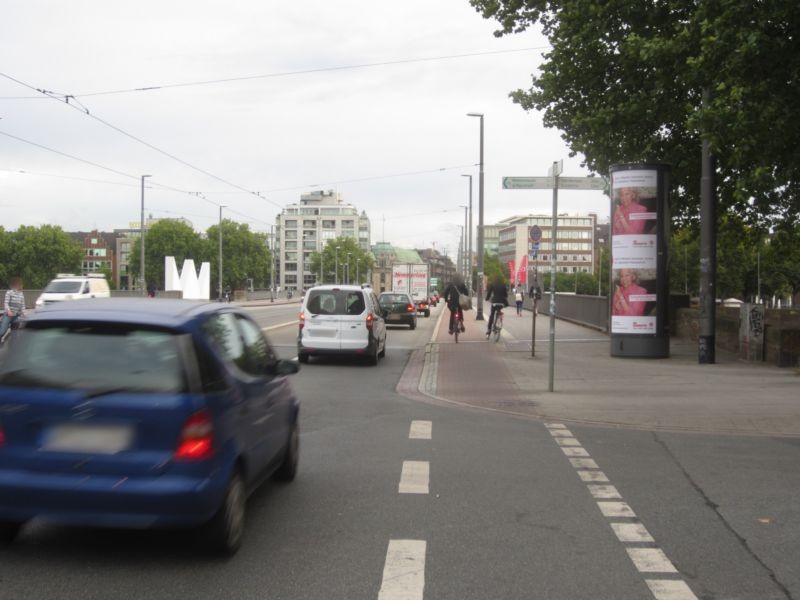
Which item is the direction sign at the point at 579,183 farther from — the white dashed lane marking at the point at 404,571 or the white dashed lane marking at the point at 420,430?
the white dashed lane marking at the point at 404,571

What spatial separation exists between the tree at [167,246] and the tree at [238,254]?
7.03 ft

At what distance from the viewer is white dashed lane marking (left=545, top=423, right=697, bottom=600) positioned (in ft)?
14.7

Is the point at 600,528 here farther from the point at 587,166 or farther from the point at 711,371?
the point at 587,166

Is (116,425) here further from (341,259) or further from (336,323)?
(341,259)

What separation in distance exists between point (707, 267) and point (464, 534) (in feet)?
47.1

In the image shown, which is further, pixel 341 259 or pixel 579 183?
pixel 341 259

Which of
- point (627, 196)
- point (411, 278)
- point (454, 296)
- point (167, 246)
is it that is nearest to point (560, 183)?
point (627, 196)

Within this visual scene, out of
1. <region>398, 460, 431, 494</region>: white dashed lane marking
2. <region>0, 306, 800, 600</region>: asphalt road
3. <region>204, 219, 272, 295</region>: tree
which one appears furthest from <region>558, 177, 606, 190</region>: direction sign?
<region>204, 219, 272, 295</region>: tree

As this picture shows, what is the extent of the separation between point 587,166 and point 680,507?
1783 cm

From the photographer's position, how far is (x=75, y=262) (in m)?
131

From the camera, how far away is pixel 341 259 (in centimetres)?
16912

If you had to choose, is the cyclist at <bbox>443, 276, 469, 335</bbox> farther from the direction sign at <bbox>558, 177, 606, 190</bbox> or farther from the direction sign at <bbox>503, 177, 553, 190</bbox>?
the direction sign at <bbox>558, 177, 606, 190</bbox>

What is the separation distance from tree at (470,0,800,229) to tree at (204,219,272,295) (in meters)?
115

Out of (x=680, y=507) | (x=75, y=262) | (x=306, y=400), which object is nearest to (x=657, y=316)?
(x=306, y=400)
